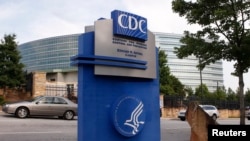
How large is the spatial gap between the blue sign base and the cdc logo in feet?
2.16

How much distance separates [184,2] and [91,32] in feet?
27.4

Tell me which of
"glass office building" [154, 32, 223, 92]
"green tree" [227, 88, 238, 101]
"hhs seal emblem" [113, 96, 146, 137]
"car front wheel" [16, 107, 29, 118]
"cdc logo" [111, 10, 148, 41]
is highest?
"glass office building" [154, 32, 223, 92]

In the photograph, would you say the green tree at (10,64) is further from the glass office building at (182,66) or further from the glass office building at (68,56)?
the glass office building at (182,66)

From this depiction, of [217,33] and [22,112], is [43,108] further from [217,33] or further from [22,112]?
[217,33]

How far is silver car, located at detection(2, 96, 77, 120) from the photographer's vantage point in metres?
19.0

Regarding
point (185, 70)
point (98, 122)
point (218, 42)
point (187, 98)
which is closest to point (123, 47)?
point (98, 122)

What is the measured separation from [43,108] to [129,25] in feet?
42.4

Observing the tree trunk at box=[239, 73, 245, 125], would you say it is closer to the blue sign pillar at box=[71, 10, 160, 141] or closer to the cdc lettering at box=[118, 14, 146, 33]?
the blue sign pillar at box=[71, 10, 160, 141]

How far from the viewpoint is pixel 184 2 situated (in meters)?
14.7

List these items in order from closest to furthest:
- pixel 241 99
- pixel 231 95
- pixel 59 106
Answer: pixel 241 99
pixel 59 106
pixel 231 95

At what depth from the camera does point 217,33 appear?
14.4 m

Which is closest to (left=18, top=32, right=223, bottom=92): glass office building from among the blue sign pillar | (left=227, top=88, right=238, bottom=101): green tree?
(left=227, top=88, right=238, bottom=101): green tree

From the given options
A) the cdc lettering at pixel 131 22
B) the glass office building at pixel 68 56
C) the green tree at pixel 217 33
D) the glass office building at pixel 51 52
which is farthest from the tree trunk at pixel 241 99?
the glass office building at pixel 51 52

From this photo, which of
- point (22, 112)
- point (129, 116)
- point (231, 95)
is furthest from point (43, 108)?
point (231, 95)
